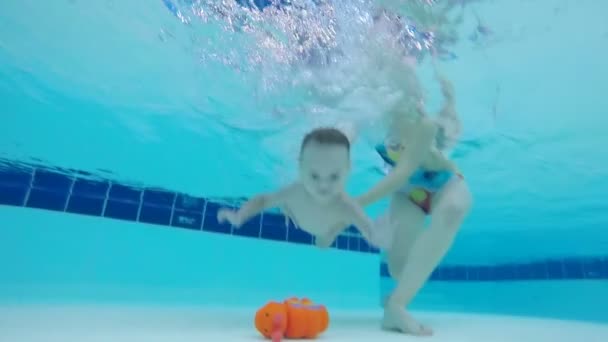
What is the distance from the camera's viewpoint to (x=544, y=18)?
616cm

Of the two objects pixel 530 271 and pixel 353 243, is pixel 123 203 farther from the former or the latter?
pixel 530 271

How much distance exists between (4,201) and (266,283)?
638 centimetres

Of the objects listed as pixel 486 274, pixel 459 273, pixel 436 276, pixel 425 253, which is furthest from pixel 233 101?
pixel 486 274

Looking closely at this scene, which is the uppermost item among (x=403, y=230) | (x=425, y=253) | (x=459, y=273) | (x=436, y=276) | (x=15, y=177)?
(x=15, y=177)

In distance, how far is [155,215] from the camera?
998 centimetres

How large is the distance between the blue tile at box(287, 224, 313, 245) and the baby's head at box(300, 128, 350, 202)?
25.5ft

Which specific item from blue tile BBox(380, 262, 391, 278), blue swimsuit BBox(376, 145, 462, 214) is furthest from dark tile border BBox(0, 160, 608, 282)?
blue swimsuit BBox(376, 145, 462, 214)

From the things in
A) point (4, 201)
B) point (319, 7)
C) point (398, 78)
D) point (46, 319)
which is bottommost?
point (46, 319)

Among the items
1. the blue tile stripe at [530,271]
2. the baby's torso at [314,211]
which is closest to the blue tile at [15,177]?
the baby's torso at [314,211]

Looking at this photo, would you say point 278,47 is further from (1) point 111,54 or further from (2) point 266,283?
(2) point 266,283

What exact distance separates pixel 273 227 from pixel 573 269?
11882 mm

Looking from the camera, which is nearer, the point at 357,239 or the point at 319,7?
the point at 319,7

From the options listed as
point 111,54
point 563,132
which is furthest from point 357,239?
point 111,54

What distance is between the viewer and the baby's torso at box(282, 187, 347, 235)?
4590mm
